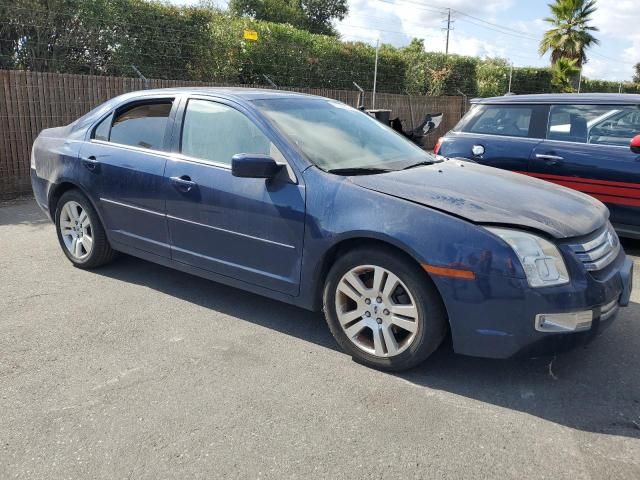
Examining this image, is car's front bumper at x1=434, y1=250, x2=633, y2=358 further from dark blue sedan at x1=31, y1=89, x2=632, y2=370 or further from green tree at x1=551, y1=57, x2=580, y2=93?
green tree at x1=551, y1=57, x2=580, y2=93

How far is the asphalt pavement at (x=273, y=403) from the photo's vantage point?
247 cm

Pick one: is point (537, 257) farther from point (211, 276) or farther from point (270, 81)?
point (270, 81)

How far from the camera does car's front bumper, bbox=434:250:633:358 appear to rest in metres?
2.85

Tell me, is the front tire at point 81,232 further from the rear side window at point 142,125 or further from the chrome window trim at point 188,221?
the rear side window at point 142,125

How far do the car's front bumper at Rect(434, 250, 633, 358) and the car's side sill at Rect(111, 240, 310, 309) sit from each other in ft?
3.43

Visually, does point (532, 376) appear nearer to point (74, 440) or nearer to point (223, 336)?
point (223, 336)

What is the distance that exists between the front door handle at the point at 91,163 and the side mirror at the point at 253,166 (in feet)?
5.70

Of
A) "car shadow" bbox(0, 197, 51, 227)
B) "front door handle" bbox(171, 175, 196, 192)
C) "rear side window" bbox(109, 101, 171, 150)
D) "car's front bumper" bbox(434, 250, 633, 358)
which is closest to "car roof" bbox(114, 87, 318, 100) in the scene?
"rear side window" bbox(109, 101, 171, 150)

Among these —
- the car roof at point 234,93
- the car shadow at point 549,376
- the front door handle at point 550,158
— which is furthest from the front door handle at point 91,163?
the front door handle at point 550,158

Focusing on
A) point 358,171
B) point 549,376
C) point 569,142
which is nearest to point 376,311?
point 358,171

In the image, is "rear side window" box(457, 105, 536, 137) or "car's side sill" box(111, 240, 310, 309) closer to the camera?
"car's side sill" box(111, 240, 310, 309)

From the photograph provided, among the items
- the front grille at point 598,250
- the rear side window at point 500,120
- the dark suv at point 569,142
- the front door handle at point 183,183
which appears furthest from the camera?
the rear side window at point 500,120

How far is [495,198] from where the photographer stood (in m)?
3.25

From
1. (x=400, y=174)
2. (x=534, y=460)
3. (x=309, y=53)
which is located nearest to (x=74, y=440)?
(x=534, y=460)
